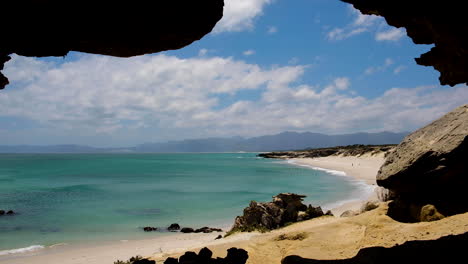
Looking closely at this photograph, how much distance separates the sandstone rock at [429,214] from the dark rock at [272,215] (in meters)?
7.12

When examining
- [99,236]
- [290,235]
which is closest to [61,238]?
[99,236]

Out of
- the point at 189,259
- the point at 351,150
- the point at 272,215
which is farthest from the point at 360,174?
the point at 351,150

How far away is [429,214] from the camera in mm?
9867

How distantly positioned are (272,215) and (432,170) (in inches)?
317

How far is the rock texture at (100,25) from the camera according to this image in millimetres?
6688

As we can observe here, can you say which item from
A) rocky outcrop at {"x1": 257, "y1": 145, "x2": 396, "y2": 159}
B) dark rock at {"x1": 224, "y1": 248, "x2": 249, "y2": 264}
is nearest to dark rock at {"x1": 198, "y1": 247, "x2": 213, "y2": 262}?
dark rock at {"x1": 224, "y1": 248, "x2": 249, "y2": 264}

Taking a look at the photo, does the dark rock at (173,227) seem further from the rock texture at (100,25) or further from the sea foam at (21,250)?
the rock texture at (100,25)

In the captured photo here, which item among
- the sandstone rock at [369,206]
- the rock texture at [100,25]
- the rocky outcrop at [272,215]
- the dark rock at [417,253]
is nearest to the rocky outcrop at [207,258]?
the dark rock at [417,253]

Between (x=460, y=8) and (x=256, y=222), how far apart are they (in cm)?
1253

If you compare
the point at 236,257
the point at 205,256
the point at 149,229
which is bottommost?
the point at 149,229

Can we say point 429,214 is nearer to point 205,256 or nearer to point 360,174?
point 205,256

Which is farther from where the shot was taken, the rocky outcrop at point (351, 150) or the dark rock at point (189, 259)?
the rocky outcrop at point (351, 150)

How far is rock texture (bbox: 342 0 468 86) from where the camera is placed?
21.7 feet

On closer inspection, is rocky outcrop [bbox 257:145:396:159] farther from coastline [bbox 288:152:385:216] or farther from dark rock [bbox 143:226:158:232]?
dark rock [bbox 143:226:158:232]
